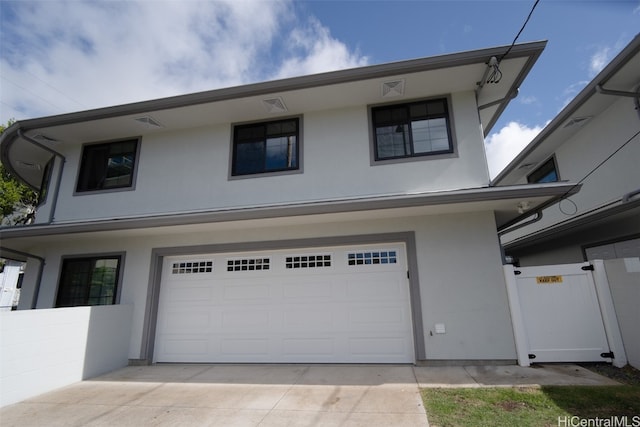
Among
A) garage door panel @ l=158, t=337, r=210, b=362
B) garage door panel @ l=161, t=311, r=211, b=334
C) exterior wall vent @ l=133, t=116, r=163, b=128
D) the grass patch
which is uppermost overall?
exterior wall vent @ l=133, t=116, r=163, b=128

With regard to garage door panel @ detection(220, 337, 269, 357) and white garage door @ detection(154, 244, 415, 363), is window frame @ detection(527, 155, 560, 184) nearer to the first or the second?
white garage door @ detection(154, 244, 415, 363)

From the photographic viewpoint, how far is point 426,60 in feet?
18.9

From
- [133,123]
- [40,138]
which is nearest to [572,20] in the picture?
[133,123]

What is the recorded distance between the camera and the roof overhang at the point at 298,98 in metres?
5.80

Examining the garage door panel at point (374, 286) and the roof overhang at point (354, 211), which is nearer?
the roof overhang at point (354, 211)

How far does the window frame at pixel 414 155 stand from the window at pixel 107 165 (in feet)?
18.8

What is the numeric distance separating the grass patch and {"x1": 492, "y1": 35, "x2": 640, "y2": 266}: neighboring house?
3123mm

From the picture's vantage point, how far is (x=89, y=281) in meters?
7.37

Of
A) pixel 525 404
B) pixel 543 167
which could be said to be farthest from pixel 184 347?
pixel 543 167

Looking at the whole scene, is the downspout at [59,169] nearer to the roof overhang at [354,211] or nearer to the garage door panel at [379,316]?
the roof overhang at [354,211]

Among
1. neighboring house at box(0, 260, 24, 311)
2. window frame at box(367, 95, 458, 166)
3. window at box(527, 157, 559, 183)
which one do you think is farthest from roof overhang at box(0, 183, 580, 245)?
neighboring house at box(0, 260, 24, 311)

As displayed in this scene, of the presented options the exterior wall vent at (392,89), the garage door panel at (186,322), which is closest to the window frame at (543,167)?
the exterior wall vent at (392,89)

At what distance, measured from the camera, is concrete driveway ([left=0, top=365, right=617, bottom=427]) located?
3777mm

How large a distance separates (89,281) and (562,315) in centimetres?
965
